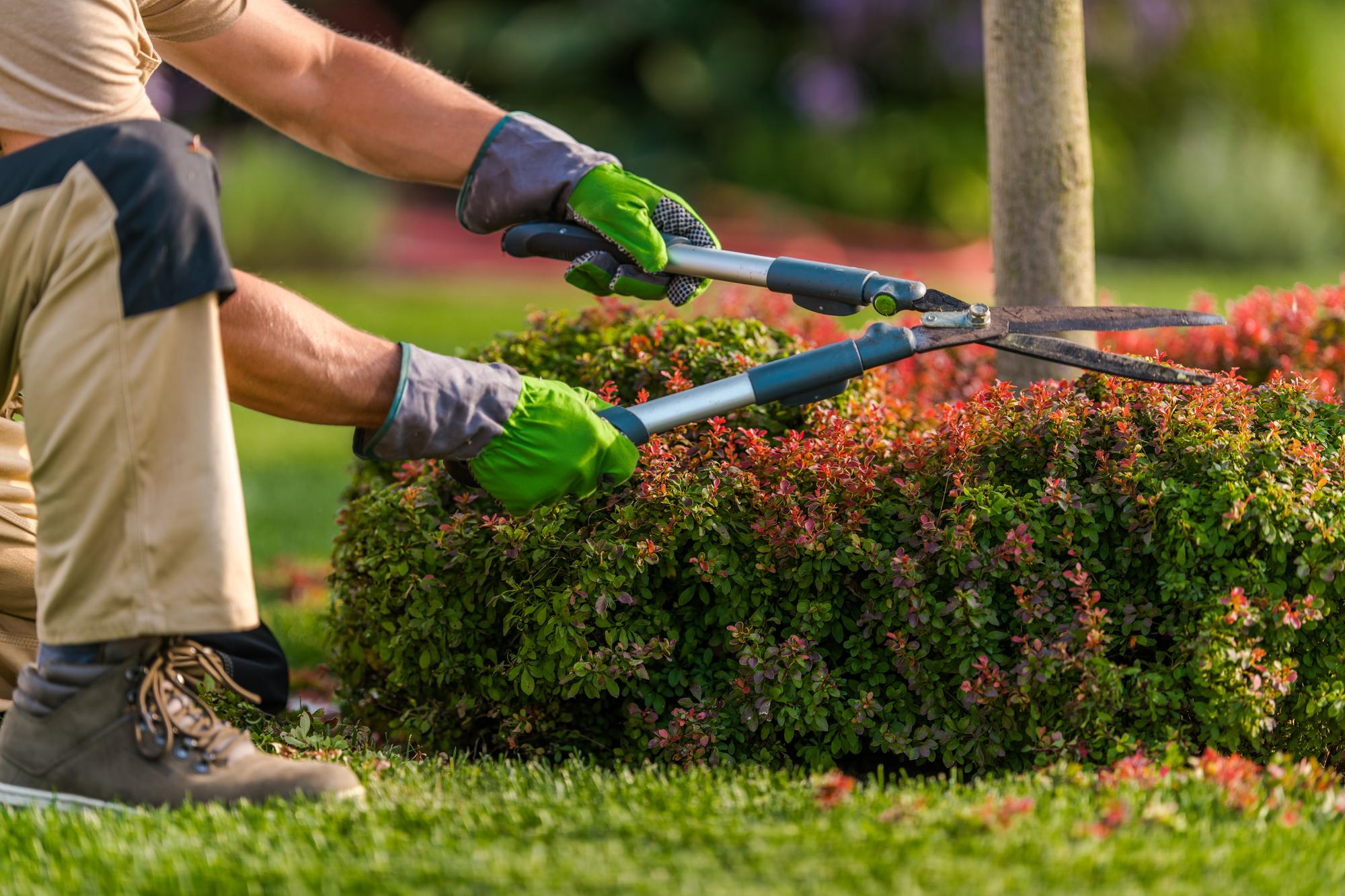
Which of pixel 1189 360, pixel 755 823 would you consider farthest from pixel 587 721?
pixel 1189 360

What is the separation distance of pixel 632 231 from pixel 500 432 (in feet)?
1.96

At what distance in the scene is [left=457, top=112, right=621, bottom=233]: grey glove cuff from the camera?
2.94 meters

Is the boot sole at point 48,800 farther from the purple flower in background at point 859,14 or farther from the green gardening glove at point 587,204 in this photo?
the purple flower in background at point 859,14

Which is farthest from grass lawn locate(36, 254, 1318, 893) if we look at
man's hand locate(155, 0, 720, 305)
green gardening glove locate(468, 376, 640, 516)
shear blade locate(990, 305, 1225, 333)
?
man's hand locate(155, 0, 720, 305)

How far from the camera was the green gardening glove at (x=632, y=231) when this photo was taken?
282 centimetres

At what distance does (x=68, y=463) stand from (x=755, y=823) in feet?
3.82

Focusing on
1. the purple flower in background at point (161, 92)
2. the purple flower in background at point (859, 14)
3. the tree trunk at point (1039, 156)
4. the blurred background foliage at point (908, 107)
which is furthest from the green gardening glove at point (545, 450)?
the purple flower in background at point (859, 14)

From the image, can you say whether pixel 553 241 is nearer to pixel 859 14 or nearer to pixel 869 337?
pixel 869 337

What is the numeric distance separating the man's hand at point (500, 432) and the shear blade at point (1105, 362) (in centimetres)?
82

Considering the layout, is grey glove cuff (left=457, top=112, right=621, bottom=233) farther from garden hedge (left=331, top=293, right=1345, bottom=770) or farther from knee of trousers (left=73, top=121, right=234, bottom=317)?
knee of trousers (left=73, top=121, right=234, bottom=317)

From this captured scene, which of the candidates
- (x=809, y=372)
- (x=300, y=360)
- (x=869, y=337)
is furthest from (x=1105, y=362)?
(x=300, y=360)

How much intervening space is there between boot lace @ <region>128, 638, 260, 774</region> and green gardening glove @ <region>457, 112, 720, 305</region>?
1.14 metres

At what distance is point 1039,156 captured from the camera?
345 centimetres

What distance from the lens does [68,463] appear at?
2064 mm
